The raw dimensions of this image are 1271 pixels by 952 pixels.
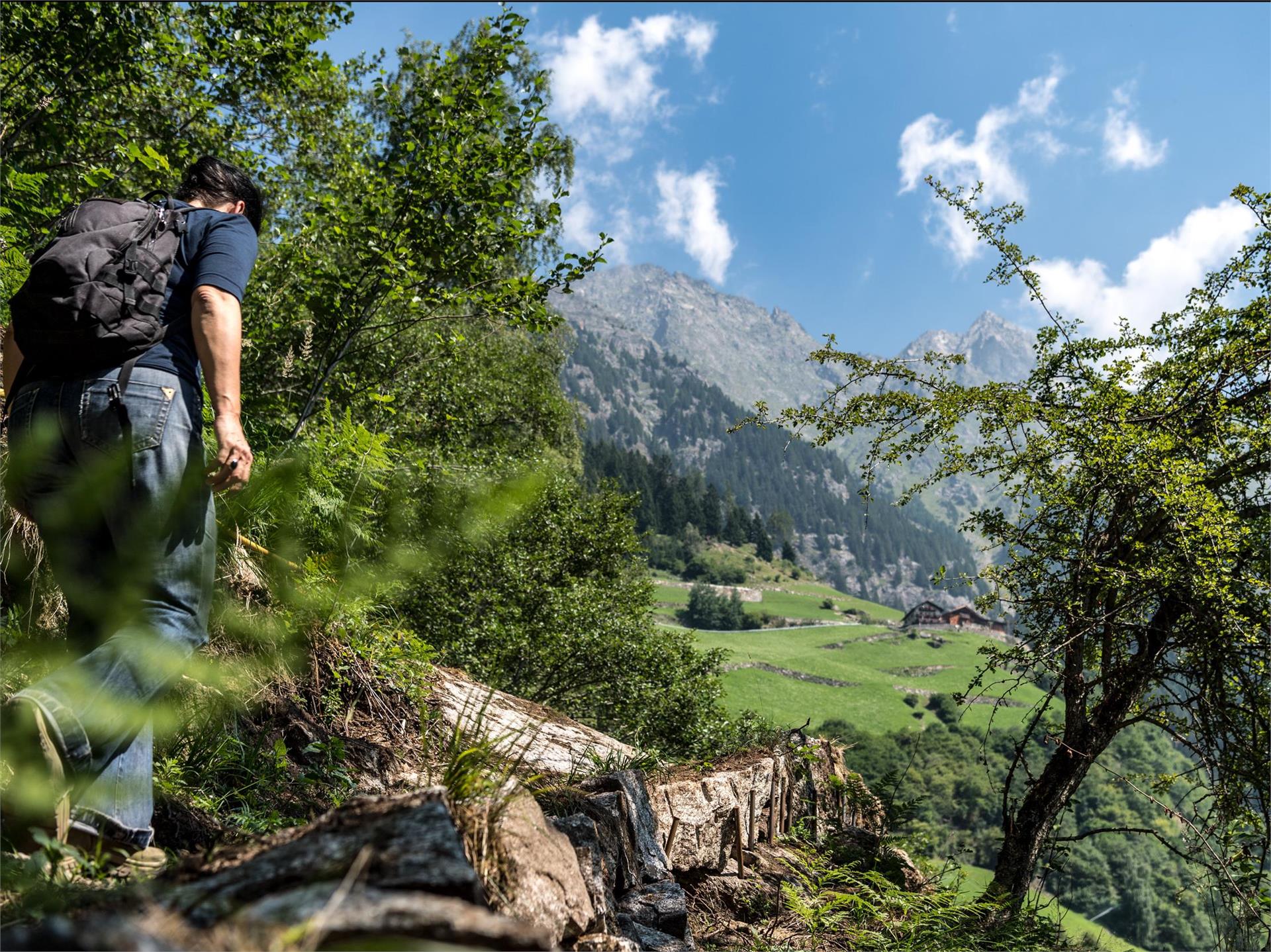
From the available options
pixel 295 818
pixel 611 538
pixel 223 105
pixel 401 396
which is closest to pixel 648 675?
pixel 611 538

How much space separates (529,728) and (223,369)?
266cm

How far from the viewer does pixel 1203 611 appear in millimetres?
5359

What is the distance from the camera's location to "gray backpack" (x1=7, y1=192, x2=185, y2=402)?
217cm

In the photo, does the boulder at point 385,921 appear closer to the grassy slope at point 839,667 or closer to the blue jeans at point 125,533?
the blue jeans at point 125,533

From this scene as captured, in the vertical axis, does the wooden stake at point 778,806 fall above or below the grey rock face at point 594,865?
below

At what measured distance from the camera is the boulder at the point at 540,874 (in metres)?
2.16

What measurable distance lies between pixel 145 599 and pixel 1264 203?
7.68m

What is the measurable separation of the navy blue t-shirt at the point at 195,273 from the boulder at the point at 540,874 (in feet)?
5.48

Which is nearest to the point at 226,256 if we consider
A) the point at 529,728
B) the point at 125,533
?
the point at 125,533

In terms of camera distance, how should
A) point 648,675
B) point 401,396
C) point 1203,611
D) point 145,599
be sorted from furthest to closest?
1. point 648,675
2. point 401,396
3. point 1203,611
4. point 145,599

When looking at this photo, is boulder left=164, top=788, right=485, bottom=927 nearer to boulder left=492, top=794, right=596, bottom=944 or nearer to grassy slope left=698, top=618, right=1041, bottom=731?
boulder left=492, top=794, right=596, bottom=944

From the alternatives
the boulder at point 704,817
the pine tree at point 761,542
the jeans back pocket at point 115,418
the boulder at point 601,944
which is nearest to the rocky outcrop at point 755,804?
the boulder at point 704,817

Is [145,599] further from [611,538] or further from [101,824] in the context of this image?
[611,538]

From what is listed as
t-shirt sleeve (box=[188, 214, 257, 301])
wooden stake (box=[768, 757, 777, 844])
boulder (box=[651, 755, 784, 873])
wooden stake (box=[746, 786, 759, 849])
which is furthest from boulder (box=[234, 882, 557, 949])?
wooden stake (box=[768, 757, 777, 844])
